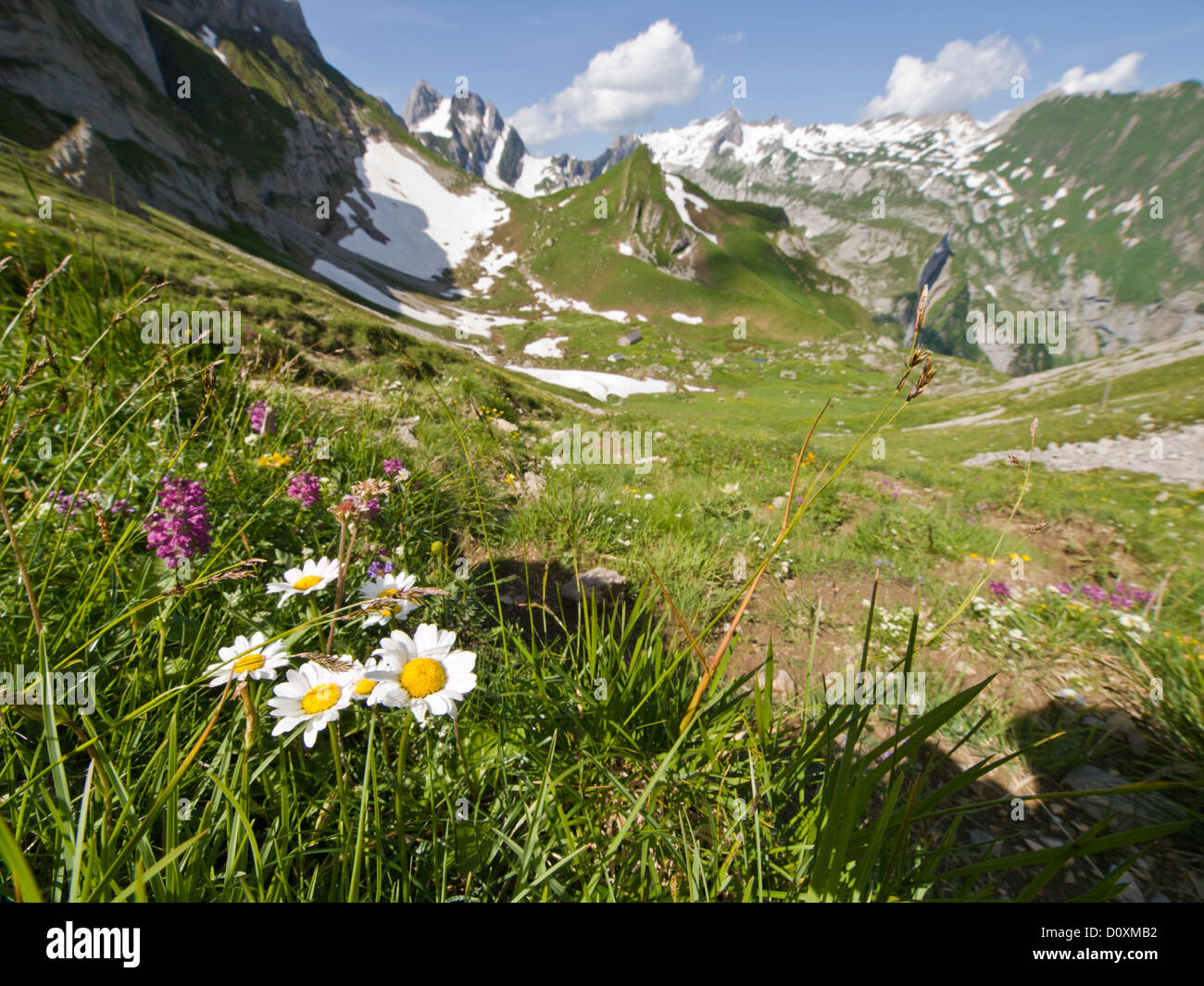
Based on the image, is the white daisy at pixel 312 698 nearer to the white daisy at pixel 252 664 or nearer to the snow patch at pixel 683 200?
the white daisy at pixel 252 664

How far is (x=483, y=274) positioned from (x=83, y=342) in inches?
5390

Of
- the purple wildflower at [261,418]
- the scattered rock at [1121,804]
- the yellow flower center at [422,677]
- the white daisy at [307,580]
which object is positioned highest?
the purple wildflower at [261,418]

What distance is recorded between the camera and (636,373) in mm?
73812

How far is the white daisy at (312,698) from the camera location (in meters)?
1.33

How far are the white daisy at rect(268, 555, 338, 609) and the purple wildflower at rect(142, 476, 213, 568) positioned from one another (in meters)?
0.54

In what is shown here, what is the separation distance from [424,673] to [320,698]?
0.97 feet

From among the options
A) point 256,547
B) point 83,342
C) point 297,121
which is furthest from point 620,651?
point 297,121

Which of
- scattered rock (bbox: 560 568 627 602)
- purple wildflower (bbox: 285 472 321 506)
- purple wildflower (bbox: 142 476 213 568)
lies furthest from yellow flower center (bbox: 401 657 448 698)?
scattered rock (bbox: 560 568 627 602)

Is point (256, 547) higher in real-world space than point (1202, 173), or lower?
lower

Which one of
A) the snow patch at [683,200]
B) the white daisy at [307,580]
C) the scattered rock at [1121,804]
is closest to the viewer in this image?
the white daisy at [307,580]

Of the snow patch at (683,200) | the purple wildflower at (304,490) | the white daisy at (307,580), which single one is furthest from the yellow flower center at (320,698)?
the snow patch at (683,200)

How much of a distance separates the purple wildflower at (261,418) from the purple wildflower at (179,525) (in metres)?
1.46

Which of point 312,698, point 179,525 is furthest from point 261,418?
point 312,698
